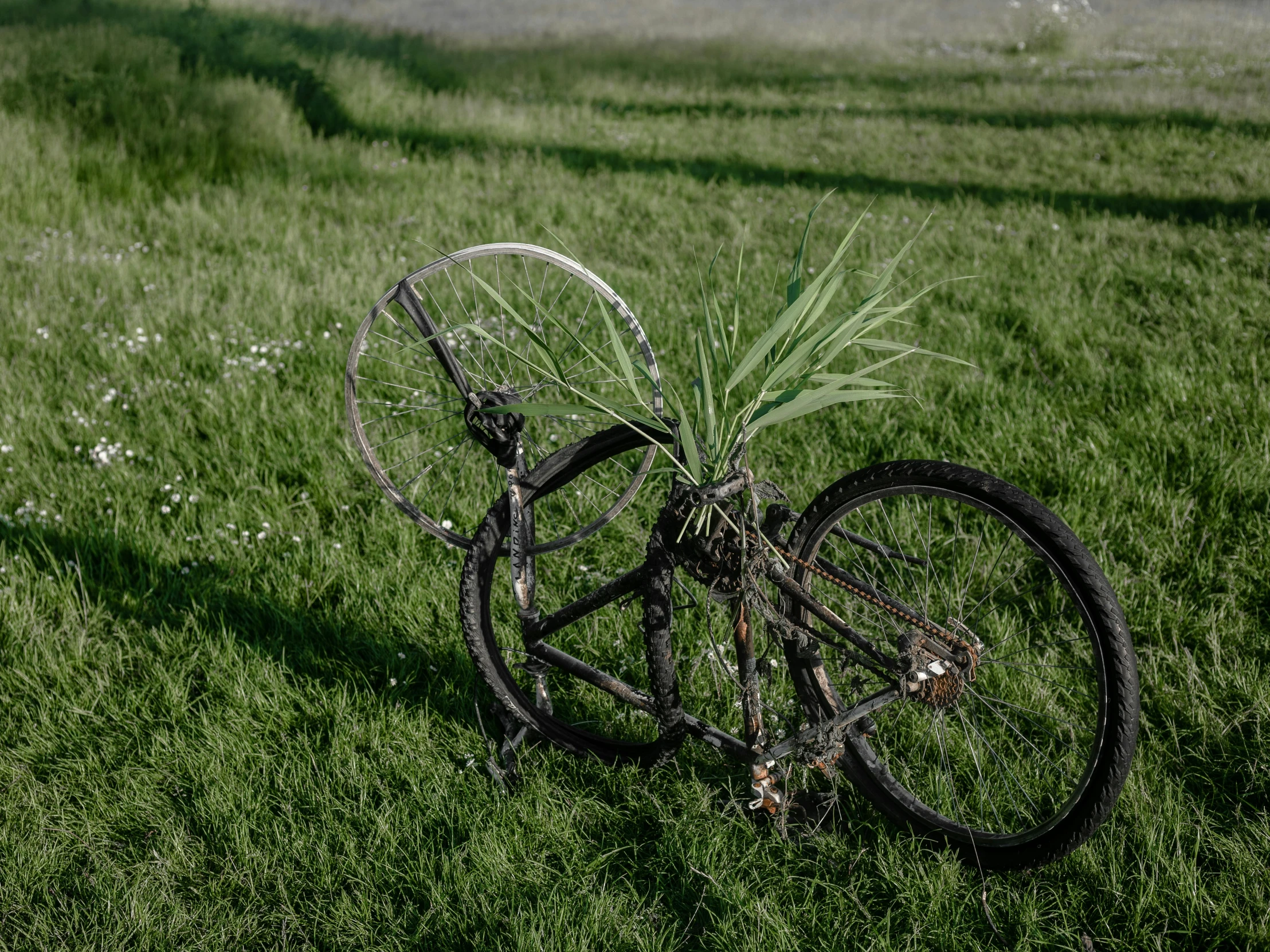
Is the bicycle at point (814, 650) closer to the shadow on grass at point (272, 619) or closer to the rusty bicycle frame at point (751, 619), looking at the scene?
the rusty bicycle frame at point (751, 619)

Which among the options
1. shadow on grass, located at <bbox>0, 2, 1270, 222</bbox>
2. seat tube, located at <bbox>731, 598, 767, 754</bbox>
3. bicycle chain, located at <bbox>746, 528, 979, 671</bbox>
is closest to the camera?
bicycle chain, located at <bbox>746, 528, 979, 671</bbox>

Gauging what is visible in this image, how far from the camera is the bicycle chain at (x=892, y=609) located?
6.64ft

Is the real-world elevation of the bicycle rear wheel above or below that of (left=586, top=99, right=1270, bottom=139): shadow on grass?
below

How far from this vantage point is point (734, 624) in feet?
7.25

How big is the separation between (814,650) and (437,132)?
28.8ft

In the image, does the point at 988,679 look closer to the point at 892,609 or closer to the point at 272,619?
the point at 892,609

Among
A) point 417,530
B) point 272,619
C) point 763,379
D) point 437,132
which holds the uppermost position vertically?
point 437,132

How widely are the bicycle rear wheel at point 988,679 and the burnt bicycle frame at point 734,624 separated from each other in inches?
2.4

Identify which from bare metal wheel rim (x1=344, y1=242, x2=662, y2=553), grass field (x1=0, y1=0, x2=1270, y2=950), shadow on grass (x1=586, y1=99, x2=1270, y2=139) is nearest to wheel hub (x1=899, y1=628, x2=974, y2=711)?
→ grass field (x1=0, y1=0, x2=1270, y2=950)

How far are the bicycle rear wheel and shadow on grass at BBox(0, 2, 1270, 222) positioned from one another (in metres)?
5.23

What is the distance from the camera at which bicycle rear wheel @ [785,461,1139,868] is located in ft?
6.32

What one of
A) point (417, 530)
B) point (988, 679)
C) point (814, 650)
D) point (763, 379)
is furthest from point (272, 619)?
point (988, 679)

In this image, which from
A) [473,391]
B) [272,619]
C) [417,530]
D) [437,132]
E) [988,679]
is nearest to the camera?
[473,391]

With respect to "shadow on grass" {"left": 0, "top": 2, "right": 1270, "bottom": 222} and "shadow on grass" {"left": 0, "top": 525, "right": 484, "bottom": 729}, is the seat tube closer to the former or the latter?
"shadow on grass" {"left": 0, "top": 525, "right": 484, "bottom": 729}
